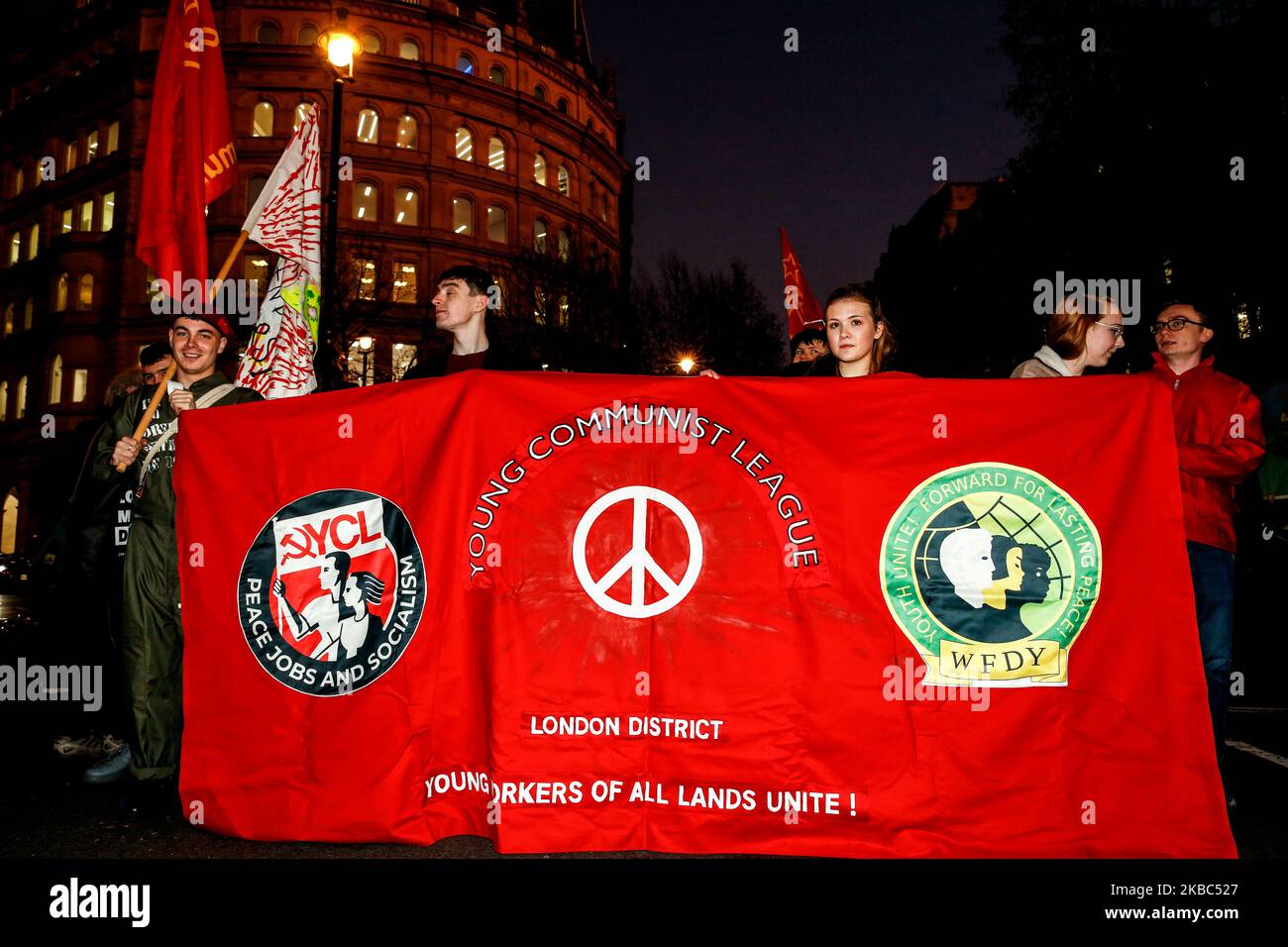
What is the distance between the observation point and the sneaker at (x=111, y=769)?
164 inches

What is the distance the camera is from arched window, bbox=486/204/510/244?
4631cm

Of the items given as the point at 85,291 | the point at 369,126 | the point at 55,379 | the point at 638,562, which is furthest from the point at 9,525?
the point at 638,562

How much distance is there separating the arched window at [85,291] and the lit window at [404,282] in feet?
50.6

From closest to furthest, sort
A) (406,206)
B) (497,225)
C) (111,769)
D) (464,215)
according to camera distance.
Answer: (111,769) → (406,206) → (464,215) → (497,225)

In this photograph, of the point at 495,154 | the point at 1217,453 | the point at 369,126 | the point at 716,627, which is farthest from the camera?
the point at 495,154

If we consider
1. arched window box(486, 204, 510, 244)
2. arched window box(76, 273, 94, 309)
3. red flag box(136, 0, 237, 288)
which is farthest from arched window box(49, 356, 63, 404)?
red flag box(136, 0, 237, 288)

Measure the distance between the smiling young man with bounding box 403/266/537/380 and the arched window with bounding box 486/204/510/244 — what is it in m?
43.6

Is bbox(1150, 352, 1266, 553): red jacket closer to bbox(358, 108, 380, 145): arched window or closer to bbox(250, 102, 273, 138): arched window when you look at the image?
bbox(358, 108, 380, 145): arched window

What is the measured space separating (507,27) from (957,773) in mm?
54125

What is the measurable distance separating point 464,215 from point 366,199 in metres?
5.07

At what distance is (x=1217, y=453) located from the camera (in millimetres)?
3844

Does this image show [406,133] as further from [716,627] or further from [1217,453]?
[716,627]

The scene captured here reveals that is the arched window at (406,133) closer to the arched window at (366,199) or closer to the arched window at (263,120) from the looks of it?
the arched window at (366,199)

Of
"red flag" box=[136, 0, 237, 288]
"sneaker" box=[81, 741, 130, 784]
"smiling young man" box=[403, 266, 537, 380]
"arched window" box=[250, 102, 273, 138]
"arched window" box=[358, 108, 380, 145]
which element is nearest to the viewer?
"sneaker" box=[81, 741, 130, 784]
